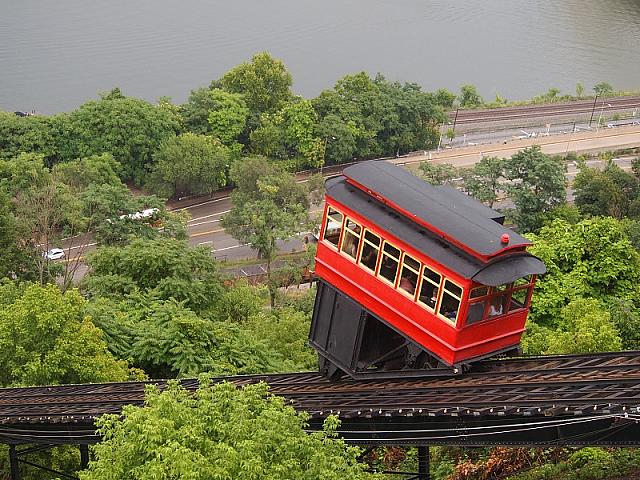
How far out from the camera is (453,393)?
14203mm

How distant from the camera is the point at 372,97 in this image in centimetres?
5675

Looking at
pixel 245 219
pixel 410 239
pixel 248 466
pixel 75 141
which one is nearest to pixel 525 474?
pixel 410 239

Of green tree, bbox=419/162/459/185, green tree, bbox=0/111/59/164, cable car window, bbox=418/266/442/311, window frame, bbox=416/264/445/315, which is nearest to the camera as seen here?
window frame, bbox=416/264/445/315

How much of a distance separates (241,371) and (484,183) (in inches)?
884

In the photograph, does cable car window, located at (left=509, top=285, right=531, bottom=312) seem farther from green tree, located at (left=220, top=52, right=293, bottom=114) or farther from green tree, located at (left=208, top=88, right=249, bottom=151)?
green tree, located at (left=220, top=52, right=293, bottom=114)

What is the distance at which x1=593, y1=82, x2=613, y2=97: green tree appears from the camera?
220 ft

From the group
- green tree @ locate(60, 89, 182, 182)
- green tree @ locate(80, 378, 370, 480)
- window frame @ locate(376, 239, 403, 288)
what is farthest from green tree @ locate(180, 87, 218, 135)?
green tree @ locate(80, 378, 370, 480)

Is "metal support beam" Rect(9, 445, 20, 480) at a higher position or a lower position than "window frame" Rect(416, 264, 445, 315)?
lower

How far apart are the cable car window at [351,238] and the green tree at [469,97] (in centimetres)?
5202

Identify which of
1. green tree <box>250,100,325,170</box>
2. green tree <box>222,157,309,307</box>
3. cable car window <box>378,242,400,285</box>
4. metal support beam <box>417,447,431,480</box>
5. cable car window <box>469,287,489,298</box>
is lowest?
metal support beam <box>417,447,431,480</box>

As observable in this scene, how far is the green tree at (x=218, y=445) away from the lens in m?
11.4

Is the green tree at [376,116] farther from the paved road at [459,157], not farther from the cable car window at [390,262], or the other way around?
the cable car window at [390,262]

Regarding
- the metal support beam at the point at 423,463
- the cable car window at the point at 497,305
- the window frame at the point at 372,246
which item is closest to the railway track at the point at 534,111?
the window frame at the point at 372,246

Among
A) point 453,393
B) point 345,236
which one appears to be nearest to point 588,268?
point 345,236
